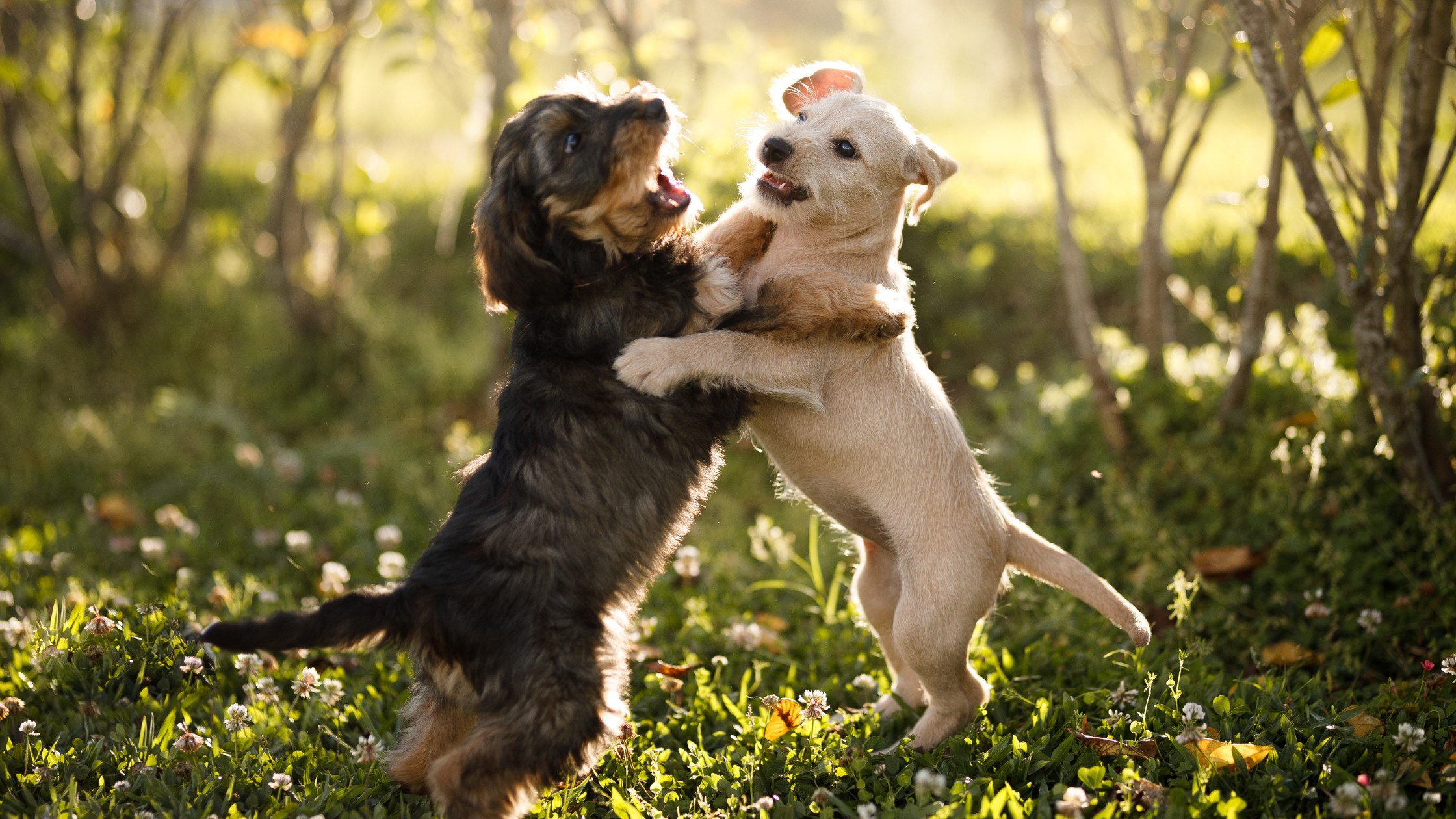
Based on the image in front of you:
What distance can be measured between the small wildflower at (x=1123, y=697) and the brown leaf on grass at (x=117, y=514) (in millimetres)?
4885

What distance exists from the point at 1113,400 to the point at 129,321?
727 centimetres

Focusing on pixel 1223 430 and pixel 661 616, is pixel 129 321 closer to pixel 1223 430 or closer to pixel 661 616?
pixel 661 616

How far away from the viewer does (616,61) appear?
6.84m

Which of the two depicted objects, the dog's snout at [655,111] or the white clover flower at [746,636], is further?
the white clover flower at [746,636]

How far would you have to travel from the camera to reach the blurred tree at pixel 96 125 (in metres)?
6.95

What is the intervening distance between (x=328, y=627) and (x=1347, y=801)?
2.64 metres

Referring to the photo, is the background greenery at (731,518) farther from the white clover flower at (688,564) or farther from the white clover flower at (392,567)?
the white clover flower at (392,567)

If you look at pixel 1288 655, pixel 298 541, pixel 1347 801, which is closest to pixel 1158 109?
pixel 1288 655

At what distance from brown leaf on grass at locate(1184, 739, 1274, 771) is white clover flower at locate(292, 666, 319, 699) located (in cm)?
272

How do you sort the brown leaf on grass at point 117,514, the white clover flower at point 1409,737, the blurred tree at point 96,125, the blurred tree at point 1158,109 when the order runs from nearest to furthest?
the white clover flower at point 1409,737
the blurred tree at point 1158,109
the brown leaf on grass at point 117,514
the blurred tree at point 96,125

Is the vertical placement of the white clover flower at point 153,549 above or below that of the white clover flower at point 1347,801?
below

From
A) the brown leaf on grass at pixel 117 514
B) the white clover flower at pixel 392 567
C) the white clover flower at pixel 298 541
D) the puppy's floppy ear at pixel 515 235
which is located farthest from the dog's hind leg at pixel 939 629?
the brown leaf on grass at pixel 117 514

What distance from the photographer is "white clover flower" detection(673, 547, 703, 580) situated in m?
4.53

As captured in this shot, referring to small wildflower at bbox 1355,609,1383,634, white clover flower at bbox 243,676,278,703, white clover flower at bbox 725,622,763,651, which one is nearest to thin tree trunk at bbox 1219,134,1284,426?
small wildflower at bbox 1355,609,1383,634
